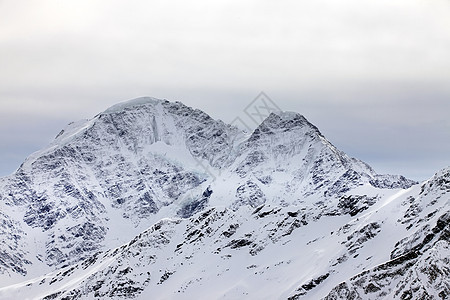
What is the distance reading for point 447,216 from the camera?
200 m

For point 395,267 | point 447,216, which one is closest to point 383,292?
point 395,267

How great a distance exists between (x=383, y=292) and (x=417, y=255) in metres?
14.0

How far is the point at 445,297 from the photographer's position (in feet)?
523

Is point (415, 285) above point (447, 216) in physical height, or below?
below

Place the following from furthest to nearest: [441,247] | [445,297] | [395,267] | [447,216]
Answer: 1. [447,216]
2. [395,267]
3. [441,247]
4. [445,297]

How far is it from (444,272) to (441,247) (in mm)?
7633

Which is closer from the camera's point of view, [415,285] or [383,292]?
[415,285]

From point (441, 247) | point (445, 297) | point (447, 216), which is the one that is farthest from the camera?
point (447, 216)

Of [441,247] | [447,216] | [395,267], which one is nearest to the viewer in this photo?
[441,247]

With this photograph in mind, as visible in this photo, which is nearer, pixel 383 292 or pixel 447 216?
pixel 383 292

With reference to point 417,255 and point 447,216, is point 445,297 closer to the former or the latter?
point 417,255

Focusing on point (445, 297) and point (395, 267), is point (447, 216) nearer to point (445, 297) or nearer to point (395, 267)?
point (395, 267)

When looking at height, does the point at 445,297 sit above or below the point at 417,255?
below

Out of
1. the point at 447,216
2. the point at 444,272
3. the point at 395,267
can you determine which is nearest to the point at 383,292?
the point at 395,267
